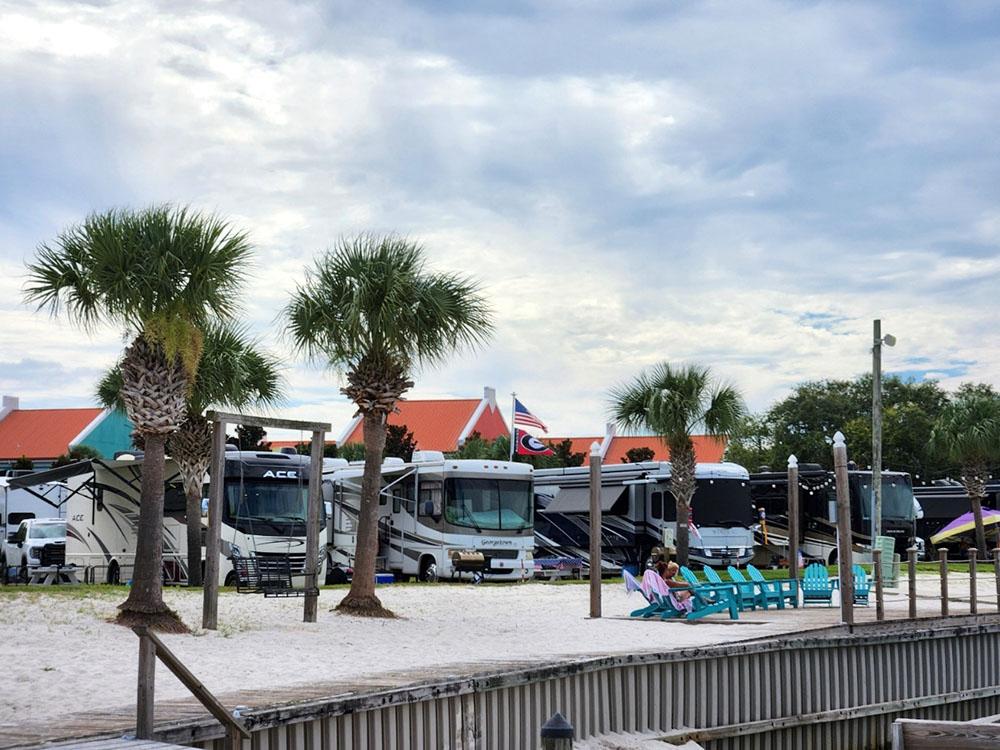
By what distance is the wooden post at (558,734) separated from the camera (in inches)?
224

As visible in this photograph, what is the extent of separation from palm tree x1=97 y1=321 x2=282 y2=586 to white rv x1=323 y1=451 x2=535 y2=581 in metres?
3.87

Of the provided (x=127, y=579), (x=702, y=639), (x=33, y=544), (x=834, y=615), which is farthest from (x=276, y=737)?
(x=33, y=544)

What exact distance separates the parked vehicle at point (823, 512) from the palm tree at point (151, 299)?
2542cm

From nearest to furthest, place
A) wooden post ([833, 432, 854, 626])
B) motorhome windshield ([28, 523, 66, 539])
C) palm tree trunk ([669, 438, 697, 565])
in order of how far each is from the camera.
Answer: wooden post ([833, 432, 854, 626]), palm tree trunk ([669, 438, 697, 565]), motorhome windshield ([28, 523, 66, 539])

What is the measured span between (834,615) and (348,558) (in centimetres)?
1425

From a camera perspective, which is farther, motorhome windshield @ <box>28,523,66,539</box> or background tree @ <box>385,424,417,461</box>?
background tree @ <box>385,424,417,461</box>

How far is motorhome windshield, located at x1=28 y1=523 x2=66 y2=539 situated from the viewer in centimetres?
3206

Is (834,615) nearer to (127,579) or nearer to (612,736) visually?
(612,736)

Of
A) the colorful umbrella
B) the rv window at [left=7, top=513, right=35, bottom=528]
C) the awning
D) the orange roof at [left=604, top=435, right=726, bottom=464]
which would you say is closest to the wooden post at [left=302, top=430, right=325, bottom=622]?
the awning

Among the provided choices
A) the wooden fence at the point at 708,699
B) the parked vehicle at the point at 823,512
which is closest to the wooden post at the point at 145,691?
the wooden fence at the point at 708,699

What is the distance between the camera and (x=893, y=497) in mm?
37844

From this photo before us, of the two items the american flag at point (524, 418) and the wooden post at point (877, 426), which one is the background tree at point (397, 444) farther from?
the wooden post at point (877, 426)

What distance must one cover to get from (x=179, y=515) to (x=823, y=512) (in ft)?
65.1

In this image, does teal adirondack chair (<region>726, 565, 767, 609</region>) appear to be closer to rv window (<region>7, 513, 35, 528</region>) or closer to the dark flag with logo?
the dark flag with logo
